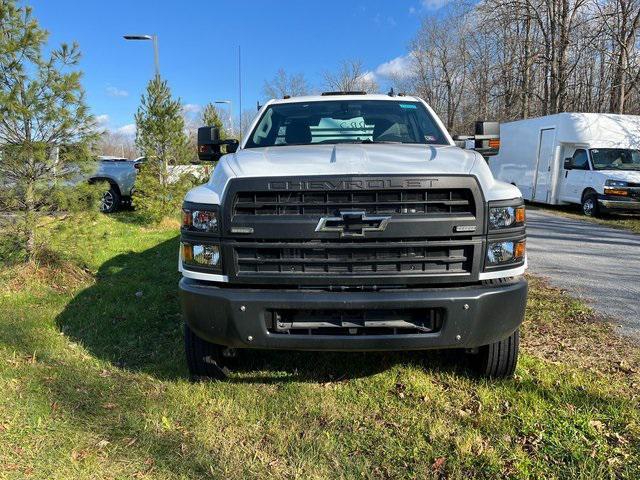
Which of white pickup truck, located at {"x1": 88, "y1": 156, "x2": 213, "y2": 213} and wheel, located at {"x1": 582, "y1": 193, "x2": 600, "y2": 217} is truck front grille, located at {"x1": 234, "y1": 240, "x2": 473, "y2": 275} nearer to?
white pickup truck, located at {"x1": 88, "y1": 156, "x2": 213, "y2": 213}

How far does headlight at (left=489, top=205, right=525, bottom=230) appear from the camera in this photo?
277 centimetres

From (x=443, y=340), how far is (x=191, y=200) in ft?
5.39

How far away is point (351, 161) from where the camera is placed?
292cm

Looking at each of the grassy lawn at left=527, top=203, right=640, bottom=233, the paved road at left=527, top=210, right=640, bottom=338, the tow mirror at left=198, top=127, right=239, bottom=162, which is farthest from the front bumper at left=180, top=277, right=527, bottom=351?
the grassy lawn at left=527, top=203, right=640, bottom=233

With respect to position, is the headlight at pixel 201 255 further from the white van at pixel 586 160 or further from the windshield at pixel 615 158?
the windshield at pixel 615 158

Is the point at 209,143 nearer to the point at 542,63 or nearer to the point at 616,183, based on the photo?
the point at 616,183

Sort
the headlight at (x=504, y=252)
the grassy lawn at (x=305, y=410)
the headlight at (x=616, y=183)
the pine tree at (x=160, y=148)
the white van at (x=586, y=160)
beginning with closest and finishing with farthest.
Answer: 1. the grassy lawn at (x=305, y=410)
2. the headlight at (x=504, y=252)
3. the pine tree at (x=160, y=148)
4. the headlight at (x=616, y=183)
5. the white van at (x=586, y=160)

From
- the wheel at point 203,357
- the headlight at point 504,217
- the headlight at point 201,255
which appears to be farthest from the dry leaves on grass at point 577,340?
the headlight at point 201,255

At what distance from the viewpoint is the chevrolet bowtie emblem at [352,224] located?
2.67 metres

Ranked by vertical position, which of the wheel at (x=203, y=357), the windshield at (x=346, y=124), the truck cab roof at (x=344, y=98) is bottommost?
the wheel at (x=203, y=357)

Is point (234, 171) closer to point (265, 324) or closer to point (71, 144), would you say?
point (265, 324)

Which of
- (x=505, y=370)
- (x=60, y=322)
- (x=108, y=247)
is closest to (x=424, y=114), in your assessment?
(x=505, y=370)

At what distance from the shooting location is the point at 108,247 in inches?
312

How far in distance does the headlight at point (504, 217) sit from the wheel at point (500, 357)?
2.37 ft
